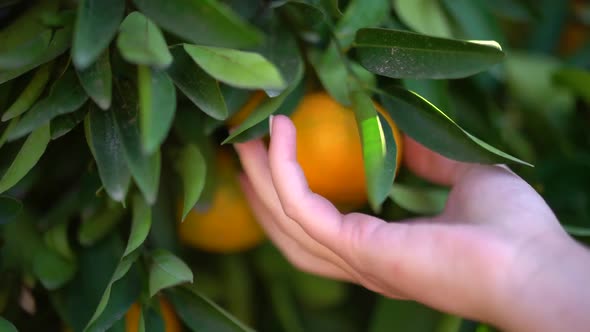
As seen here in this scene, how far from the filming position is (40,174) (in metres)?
0.70

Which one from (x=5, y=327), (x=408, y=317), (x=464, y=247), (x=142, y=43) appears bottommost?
(x=408, y=317)

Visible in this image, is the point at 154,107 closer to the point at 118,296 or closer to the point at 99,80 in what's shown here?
the point at 99,80

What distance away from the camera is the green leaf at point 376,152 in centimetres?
47

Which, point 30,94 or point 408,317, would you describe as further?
point 408,317

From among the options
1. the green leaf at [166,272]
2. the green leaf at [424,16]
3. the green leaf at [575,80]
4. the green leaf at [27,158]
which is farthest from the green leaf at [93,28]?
the green leaf at [575,80]

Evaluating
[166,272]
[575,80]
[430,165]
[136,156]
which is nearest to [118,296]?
[166,272]

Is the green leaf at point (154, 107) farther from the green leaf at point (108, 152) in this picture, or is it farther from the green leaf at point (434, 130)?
the green leaf at point (434, 130)

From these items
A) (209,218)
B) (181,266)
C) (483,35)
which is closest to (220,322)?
(181,266)

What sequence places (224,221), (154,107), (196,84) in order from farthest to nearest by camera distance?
(224,221) → (196,84) → (154,107)

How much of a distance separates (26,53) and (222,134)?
303 mm

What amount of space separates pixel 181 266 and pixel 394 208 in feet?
0.98

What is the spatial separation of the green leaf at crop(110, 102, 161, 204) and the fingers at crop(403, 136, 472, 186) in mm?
294

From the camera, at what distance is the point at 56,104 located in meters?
0.50

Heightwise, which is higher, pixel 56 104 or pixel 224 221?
pixel 56 104
